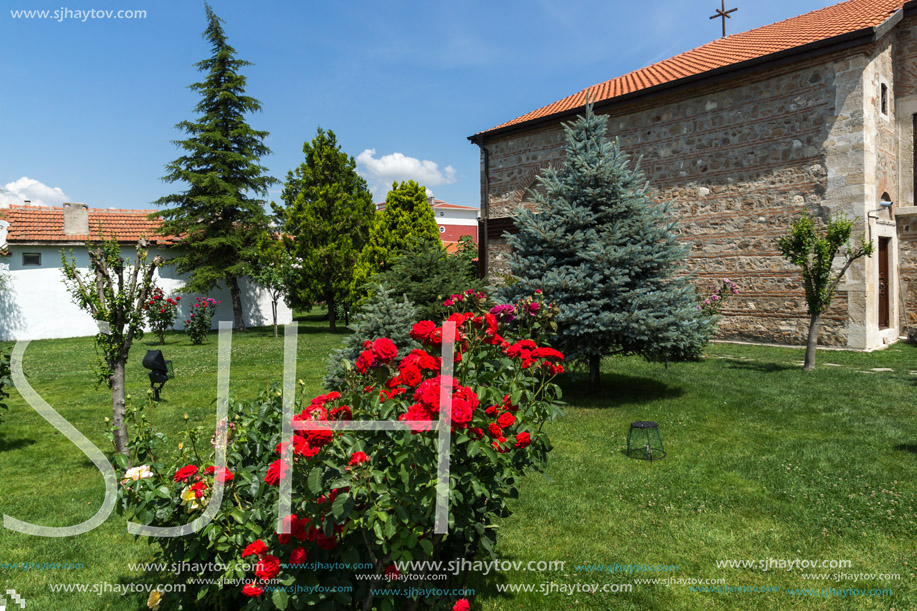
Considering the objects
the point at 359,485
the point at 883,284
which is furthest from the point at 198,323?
the point at 883,284

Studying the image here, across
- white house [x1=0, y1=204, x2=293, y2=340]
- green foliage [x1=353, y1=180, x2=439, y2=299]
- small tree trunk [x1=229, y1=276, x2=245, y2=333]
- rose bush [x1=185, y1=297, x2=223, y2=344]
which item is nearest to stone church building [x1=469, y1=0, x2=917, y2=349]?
green foliage [x1=353, y1=180, x2=439, y2=299]

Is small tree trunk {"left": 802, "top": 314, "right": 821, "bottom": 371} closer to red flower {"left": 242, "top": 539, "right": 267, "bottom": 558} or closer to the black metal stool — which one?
the black metal stool

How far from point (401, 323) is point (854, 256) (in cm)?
914

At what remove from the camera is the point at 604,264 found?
24.1 feet

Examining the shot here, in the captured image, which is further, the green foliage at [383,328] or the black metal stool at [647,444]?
the green foliage at [383,328]

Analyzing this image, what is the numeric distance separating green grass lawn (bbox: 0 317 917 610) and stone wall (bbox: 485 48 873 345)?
13.0 ft

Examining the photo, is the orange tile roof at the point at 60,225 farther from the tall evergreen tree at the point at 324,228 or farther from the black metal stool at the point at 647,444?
the black metal stool at the point at 647,444

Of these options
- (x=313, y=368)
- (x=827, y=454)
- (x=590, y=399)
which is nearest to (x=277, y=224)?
(x=313, y=368)

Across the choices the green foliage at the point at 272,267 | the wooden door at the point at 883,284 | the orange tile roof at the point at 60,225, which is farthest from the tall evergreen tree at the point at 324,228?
the wooden door at the point at 883,284

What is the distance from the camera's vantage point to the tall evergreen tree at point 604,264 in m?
7.20

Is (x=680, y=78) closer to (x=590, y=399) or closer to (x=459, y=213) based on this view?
(x=590, y=399)

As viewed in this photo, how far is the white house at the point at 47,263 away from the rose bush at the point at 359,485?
60.3ft

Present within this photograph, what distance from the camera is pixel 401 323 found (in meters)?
6.78

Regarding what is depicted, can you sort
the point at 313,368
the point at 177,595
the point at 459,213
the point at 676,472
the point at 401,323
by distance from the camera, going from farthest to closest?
the point at 459,213 < the point at 313,368 < the point at 401,323 < the point at 676,472 < the point at 177,595
